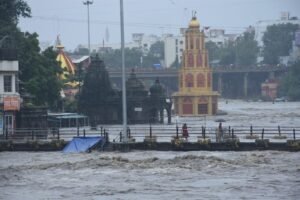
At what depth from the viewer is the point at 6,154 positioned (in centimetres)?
5091

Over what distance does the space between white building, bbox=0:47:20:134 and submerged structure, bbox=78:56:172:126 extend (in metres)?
26.3

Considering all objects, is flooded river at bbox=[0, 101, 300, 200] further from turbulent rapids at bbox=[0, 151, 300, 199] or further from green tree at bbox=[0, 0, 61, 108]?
green tree at bbox=[0, 0, 61, 108]

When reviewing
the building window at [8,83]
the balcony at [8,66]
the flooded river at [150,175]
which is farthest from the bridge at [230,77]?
the flooded river at [150,175]

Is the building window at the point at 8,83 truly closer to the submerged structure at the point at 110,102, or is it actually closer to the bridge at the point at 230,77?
the submerged structure at the point at 110,102

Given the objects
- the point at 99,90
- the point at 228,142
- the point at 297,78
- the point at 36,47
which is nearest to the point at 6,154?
the point at 228,142

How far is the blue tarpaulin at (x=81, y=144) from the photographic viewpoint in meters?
51.2

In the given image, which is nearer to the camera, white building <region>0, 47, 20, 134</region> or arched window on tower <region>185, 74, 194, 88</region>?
white building <region>0, 47, 20, 134</region>

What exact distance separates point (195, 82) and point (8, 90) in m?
61.0

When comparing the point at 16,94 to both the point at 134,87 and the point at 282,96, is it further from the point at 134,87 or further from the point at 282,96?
the point at 282,96

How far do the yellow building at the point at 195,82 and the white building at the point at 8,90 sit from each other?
5780cm

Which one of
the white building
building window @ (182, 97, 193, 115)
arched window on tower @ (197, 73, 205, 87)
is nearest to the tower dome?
arched window on tower @ (197, 73, 205, 87)

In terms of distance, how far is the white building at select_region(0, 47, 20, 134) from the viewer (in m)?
57.0

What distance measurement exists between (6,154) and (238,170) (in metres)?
14.7

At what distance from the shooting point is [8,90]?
58.3 metres
